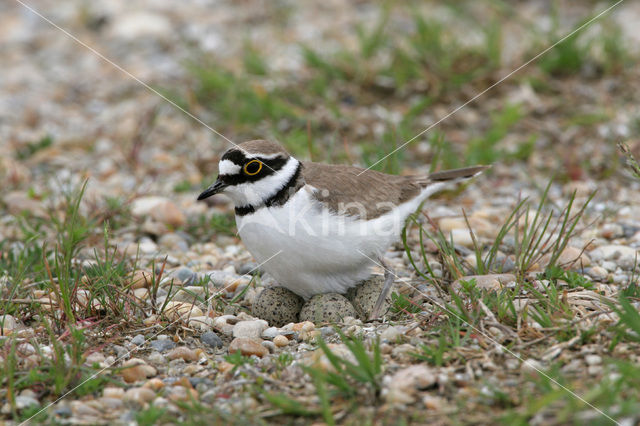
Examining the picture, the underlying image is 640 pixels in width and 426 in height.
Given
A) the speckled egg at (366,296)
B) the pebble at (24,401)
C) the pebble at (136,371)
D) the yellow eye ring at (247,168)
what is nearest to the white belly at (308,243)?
the speckled egg at (366,296)

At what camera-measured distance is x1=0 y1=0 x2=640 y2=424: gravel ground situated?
10.7 feet

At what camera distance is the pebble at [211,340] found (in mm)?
3943

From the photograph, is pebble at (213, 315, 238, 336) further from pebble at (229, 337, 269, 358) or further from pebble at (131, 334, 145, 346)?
pebble at (131, 334, 145, 346)

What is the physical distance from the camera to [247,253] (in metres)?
5.35

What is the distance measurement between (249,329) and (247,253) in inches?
54.4

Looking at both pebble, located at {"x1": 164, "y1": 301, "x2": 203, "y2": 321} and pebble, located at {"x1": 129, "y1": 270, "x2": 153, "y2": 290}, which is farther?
pebble, located at {"x1": 129, "y1": 270, "x2": 153, "y2": 290}

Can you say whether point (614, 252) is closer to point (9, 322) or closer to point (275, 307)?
point (275, 307)

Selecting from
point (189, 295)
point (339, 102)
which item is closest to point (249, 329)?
point (189, 295)

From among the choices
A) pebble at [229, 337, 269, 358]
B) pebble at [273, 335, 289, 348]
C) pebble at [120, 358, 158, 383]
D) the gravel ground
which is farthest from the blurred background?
pebble at [120, 358, 158, 383]

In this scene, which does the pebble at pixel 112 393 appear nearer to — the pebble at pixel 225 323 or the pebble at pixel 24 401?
the pebble at pixel 24 401

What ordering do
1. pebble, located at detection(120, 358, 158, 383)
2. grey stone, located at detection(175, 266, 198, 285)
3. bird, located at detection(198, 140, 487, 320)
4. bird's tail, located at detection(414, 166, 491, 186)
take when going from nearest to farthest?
pebble, located at detection(120, 358, 158, 383), bird, located at detection(198, 140, 487, 320), grey stone, located at detection(175, 266, 198, 285), bird's tail, located at detection(414, 166, 491, 186)

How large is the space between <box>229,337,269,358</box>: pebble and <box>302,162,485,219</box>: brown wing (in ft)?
3.09

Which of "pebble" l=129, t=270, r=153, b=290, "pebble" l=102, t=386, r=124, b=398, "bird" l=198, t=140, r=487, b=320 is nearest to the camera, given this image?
"pebble" l=102, t=386, r=124, b=398

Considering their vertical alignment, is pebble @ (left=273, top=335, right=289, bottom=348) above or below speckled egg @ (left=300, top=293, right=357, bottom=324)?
below
